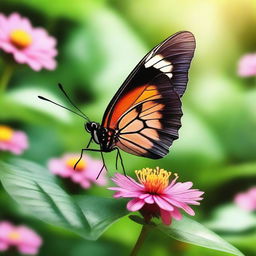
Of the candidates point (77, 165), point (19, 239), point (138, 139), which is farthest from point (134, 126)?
point (19, 239)

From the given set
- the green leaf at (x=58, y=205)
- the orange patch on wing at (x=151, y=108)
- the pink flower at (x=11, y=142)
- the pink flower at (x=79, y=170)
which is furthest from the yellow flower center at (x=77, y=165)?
the green leaf at (x=58, y=205)

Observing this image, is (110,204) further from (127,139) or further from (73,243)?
(73,243)

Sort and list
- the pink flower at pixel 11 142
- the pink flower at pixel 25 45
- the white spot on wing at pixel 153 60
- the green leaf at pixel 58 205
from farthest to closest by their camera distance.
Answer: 1. the pink flower at pixel 11 142
2. the pink flower at pixel 25 45
3. the white spot on wing at pixel 153 60
4. the green leaf at pixel 58 205

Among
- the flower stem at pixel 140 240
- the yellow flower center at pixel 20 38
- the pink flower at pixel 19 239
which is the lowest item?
the pink flower at pixel 19 239

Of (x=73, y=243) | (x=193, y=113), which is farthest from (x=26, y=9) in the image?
(x=73, y=243)

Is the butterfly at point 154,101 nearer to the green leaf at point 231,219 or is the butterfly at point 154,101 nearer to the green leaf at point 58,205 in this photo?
the green leaf at point 58,205
